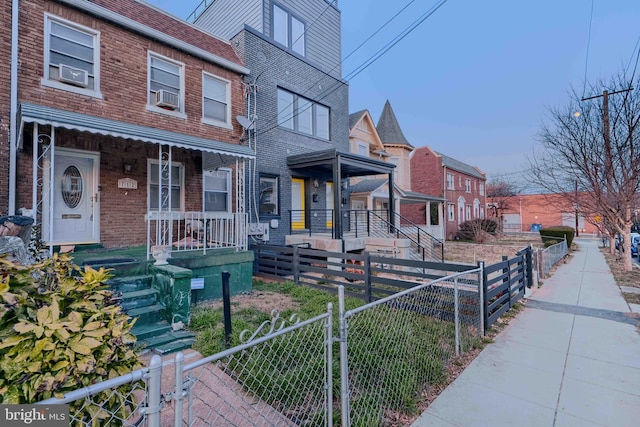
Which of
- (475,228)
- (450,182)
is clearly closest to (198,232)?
(475,228)

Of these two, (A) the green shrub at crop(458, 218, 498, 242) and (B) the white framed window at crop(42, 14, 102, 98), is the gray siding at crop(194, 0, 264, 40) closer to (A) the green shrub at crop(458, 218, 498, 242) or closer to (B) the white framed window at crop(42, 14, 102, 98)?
(B) the white framed window at crop(42, 14, 102, 98)

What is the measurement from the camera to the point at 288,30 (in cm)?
1240

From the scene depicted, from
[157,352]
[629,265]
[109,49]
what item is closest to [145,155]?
[109,49]

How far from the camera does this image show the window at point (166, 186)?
8289 mm

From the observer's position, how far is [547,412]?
10.7ft

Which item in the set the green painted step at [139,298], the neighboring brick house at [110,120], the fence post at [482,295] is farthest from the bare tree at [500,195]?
the green painted step at [139,298]

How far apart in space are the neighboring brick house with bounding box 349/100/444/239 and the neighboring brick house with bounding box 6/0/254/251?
894 cm

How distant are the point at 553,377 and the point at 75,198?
30.5 ft

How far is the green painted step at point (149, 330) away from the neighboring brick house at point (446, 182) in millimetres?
24804

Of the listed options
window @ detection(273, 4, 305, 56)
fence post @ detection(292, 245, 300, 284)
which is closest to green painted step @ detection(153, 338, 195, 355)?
fence post @ detection(292, 245, 300, 284)

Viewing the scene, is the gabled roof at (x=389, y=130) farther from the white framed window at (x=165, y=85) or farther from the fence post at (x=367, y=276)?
the fence post at (x=367, y=276)

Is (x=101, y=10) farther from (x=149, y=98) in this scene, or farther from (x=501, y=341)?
(x=501, y=341)

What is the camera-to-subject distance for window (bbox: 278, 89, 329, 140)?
1184cm

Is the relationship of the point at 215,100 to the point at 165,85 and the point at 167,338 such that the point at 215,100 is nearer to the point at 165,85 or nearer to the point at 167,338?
the point at 165,85
